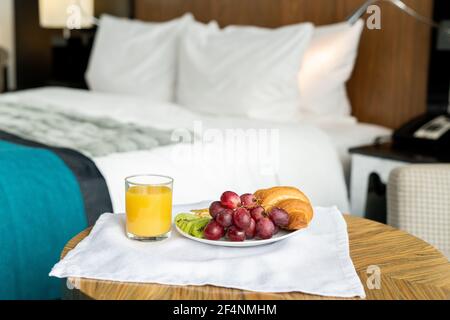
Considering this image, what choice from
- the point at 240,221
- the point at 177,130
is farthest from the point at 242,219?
the point at 177,130

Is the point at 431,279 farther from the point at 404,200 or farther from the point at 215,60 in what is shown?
the point at 215,60

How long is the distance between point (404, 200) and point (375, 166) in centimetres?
67

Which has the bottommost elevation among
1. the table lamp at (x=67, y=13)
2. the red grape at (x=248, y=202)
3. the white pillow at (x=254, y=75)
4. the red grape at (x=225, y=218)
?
the red grape at (x=225, y=218)

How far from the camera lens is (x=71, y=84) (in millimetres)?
4051

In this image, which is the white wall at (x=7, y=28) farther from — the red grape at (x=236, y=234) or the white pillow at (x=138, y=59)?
the red grape at (x=236, y=234)

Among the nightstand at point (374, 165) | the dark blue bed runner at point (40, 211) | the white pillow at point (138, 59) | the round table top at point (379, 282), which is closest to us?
the round table top at point (379, 282)

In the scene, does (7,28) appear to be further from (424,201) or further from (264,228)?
(264,228)

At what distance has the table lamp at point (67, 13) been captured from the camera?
412 centimetres

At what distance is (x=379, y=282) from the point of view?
1020 mm

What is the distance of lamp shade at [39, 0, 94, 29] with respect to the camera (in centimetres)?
412

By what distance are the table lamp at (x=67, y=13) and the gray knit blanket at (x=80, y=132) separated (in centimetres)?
167

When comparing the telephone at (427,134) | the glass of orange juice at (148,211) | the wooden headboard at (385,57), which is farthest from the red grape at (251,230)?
the wooden headboard at (385,57)

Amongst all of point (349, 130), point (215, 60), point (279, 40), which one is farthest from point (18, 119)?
point (349, 130)

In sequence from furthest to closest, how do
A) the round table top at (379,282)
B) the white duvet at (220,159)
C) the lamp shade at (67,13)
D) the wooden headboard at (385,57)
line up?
the lamp shade at (67,13)
the wooden headboard at (385,57)
the white duvet at (220,159)
the round table top at (379,282)
